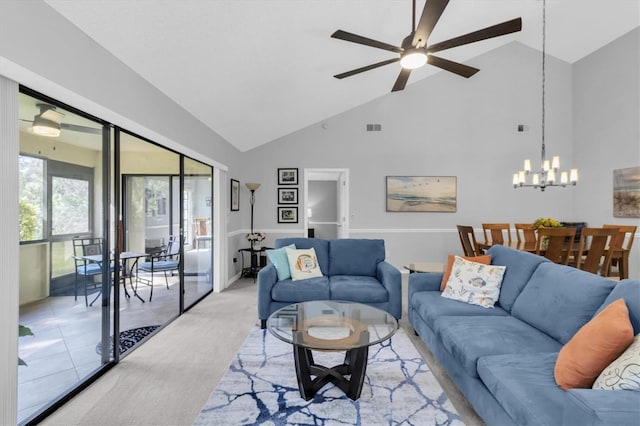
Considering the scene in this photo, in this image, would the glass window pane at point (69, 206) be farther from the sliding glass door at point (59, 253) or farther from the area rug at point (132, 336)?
the area rug at point (132, 336)

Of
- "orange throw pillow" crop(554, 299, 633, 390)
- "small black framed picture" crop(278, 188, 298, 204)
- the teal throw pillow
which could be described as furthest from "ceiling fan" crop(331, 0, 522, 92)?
"small black framed picture" crop(278, 188, 298, 204)

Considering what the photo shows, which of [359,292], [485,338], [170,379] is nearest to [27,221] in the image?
[170,379]

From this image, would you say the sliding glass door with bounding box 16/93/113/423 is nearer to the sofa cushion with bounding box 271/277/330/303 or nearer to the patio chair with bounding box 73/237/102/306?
the patio chair with bounding box 73/237/102/306

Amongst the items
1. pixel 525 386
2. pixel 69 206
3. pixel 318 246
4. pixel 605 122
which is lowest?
pixel 525 386

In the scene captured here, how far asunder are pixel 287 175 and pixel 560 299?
15.5ft

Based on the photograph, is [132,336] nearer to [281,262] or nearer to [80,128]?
[281,262]

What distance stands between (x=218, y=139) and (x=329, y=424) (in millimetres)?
3935

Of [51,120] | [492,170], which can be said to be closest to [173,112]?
[51,120]

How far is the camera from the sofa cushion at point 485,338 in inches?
71.6

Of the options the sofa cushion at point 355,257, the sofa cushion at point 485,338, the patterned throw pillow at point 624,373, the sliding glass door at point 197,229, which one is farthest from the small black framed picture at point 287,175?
the patterned throw pillow at point 624,373

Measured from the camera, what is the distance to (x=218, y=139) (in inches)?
181

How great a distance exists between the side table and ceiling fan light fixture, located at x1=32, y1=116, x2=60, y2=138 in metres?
3.62

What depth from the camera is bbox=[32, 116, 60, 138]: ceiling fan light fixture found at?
1884 millimetres

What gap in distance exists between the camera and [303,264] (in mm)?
3625
